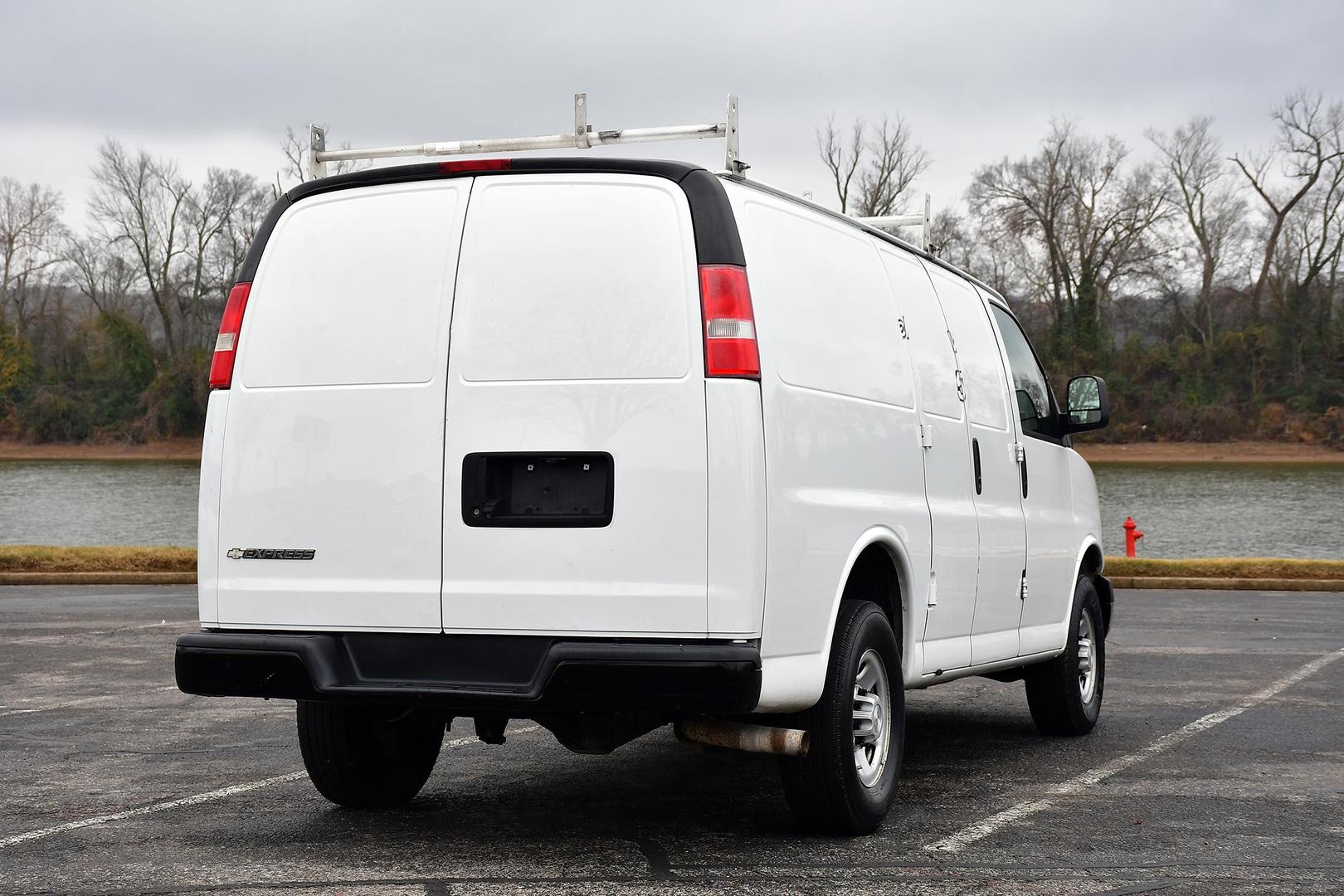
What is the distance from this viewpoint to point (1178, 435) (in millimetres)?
72500

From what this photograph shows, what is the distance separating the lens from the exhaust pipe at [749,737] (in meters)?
4.98

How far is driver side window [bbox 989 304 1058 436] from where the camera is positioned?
7637 mm

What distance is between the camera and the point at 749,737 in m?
5.01

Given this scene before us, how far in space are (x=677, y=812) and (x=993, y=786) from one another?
152 cm

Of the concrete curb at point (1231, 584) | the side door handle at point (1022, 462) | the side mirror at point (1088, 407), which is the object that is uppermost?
the side mirror at point (1088, 407)

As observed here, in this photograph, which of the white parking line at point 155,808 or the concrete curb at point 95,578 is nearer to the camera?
the white parking line at point 155,808

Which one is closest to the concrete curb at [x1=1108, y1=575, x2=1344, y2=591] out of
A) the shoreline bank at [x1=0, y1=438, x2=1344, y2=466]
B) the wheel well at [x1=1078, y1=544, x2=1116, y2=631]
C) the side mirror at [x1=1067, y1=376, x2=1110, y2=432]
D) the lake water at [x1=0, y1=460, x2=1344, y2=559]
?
the lake water at [x1=0, y1=460, x2=1344, y2=559]

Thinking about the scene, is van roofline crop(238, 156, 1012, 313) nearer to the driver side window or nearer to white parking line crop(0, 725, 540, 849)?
white parking line crop(0, 725, 540, 849)

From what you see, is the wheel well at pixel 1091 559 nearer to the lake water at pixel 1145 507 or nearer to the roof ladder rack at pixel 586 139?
the roof ladder rack at pixel 586 139

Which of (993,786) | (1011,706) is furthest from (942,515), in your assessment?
(1011,706)

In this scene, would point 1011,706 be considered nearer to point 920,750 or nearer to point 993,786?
point 920,750

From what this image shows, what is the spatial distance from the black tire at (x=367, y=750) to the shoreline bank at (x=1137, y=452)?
63.9 m

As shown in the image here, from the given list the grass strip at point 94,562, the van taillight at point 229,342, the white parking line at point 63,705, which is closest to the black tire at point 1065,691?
the van taillight at point 229,342

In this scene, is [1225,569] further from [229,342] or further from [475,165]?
[229,342]
